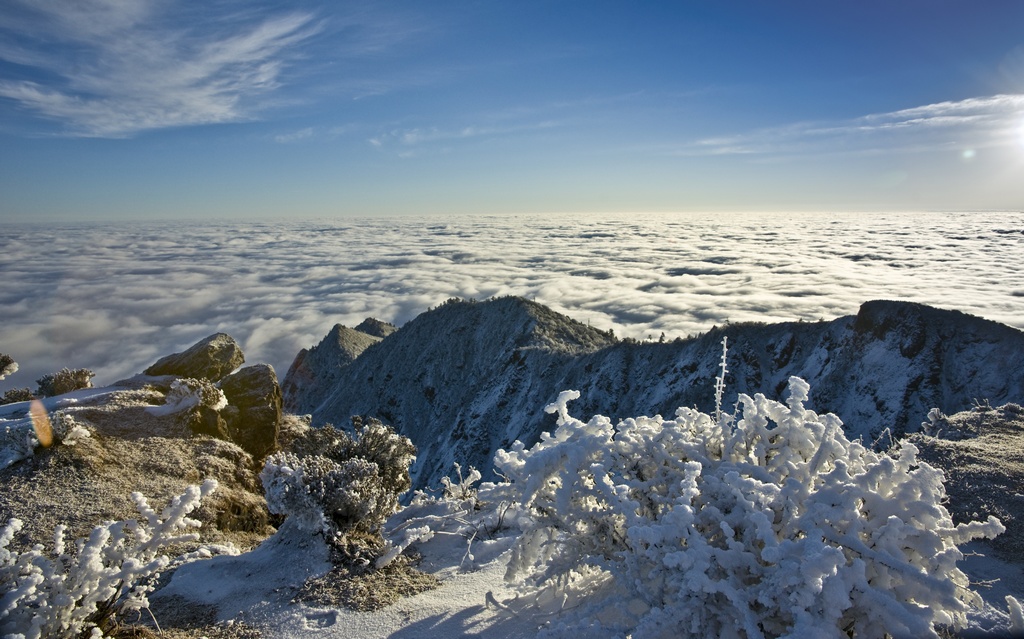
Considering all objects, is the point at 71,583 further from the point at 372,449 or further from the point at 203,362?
the point at 203,362

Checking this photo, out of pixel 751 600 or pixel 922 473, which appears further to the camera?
→ pixel 922 473

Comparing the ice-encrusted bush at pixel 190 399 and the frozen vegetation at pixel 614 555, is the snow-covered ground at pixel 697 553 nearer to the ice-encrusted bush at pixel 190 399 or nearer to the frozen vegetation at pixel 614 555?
the frozen vegetation at pixel 614 555

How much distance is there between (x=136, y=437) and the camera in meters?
8.55

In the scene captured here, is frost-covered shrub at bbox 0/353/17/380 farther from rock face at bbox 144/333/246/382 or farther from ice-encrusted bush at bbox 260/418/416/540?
ice-encrusted bush at bbox 260/418/416/540

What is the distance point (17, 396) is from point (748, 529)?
13922mm

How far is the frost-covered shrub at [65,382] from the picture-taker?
11531mm

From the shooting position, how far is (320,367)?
156 ft

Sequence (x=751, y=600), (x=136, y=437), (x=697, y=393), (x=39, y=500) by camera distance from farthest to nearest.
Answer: (x=697, y=393), (x=136, y=437), (x=39, y=500), (x=751, y=600)

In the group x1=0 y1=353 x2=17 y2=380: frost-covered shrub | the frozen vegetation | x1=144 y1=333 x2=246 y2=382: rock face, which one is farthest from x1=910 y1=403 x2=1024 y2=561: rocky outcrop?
→ x1=0 y1=353 x2=17 y2=380: frost-covered shrub

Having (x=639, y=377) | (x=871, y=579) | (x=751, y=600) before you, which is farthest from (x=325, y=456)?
(x=639, y=377)

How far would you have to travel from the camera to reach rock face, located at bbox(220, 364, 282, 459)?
1007 cm

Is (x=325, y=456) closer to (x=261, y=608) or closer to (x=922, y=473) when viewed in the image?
(x=261, y=608)

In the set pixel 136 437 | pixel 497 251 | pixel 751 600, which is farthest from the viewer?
pixel 497 251

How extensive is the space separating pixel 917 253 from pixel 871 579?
379 ft
